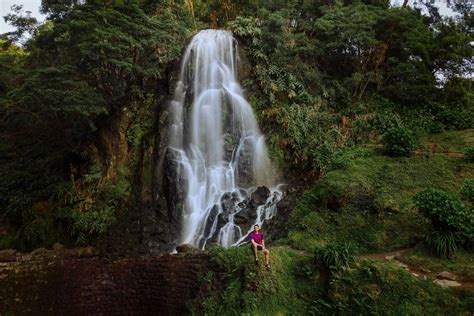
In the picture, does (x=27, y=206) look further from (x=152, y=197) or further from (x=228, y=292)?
(x=228, y=292)

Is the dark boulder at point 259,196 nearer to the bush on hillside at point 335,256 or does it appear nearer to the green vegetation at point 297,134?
the green vegetation at point 297,134

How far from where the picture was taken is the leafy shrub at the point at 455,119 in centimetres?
1258

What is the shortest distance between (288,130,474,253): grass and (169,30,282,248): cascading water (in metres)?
1.90

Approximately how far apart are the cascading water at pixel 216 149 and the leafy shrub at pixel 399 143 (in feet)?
12.5

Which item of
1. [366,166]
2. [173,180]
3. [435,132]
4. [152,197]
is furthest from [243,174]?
[435,132]

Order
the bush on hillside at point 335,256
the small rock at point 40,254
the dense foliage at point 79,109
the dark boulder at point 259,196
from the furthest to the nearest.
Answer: the dark boulder at point 259,196 < the dense foliage at point 79,109 < the small rock at point 40,254 < the bush on hillside at point 335,256

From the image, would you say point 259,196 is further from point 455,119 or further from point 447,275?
point 455,119

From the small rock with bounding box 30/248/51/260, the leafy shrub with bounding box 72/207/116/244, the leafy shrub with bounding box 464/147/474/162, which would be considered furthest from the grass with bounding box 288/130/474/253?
the small rock with bounding box 30/248/51/260

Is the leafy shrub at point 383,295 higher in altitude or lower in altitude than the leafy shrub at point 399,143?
lower

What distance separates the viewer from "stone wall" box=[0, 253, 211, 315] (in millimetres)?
7129

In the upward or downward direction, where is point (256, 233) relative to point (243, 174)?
downward

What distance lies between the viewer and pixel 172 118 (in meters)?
13.3

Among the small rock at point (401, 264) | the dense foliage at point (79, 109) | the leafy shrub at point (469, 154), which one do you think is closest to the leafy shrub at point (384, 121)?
the leafy shrub at point (469, 154)

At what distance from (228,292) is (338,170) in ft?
17.5
